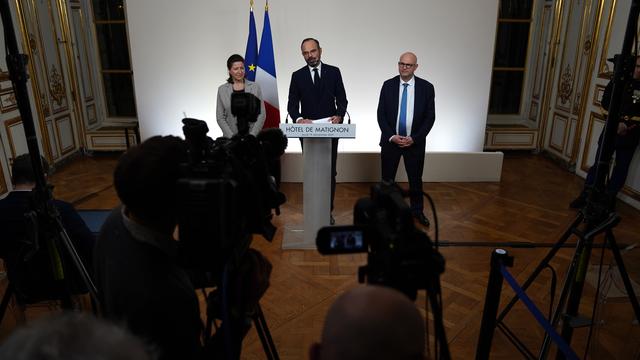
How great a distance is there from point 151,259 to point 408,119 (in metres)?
3.24

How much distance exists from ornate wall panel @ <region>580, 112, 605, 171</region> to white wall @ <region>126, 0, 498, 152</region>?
1144 millimetres

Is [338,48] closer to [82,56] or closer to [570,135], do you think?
[570,135]

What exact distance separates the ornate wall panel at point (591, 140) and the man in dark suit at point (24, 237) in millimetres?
5064

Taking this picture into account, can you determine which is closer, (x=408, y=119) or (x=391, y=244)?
(x=391, y=244)

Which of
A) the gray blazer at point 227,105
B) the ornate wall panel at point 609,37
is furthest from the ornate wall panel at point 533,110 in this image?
the gray blazer at point 227,105

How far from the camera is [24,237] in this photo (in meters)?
2.01

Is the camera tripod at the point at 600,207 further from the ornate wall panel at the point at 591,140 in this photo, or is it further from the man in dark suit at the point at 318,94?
the ornate wall panel at the point at 591,140

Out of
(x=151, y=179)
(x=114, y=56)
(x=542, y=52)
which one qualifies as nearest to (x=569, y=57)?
(x=542, y=52)

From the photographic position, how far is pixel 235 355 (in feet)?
4.09

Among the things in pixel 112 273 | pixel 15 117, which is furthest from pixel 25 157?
pixel 15 117

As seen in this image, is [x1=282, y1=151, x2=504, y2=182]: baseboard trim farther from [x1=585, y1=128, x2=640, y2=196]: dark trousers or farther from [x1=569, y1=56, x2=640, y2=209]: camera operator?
[x1=585, y1=128, x2=640, y2=196]: dark trousers

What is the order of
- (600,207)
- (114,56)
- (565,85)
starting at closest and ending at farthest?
(600,207), (565,85), (114,56)

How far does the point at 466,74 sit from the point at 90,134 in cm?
500

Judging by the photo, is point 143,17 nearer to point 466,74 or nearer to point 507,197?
point 466,74
